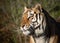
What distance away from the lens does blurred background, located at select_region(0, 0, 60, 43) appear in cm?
359

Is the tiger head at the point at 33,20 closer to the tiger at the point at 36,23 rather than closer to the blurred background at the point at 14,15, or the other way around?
the tiger at the point at 36,23

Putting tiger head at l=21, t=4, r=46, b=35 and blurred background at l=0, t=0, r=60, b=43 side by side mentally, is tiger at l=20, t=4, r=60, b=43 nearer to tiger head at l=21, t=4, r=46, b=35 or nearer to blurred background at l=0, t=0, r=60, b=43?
tiger head at l=21, t=4, r=46, b=35

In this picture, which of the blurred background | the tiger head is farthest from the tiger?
the blurred background

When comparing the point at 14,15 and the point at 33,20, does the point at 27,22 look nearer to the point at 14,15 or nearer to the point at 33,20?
the point at 33,20

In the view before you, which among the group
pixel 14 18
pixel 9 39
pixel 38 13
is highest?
pixel 38 13

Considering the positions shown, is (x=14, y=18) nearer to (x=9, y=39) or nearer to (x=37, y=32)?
(x=9, y=39)

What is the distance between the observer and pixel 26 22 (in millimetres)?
2361

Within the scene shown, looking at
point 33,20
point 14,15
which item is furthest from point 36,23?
point 14,15

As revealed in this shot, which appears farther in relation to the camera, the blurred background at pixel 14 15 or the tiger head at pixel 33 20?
the blurred background at pixel 14 15

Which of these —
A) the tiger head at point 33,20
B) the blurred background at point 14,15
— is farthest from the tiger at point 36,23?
the blurred background at point 14,15

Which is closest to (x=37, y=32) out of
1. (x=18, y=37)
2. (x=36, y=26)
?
(x=36, y=26)

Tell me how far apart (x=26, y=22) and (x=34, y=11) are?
0.41 feet

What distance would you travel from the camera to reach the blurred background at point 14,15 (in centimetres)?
359

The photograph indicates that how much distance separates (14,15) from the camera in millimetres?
3623
